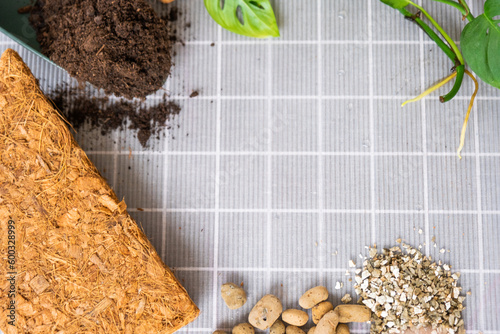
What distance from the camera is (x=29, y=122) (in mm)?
1004

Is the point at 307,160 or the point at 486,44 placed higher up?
the point at 486,44

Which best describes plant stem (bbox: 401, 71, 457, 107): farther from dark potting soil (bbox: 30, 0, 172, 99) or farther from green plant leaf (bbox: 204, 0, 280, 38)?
dark potting soil (bbox: 30, 0, 172, 99)

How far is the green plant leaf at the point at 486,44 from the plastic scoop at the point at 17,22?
124 centimetres

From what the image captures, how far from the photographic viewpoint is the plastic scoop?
1.09 metres

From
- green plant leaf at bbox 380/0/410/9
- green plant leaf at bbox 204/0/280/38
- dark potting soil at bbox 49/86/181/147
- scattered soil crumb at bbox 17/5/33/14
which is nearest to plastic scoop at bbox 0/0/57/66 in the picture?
scattered soil crumb at bbox 17/5/33/14

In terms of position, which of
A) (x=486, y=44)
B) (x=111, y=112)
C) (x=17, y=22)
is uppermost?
(x=17, y=22)

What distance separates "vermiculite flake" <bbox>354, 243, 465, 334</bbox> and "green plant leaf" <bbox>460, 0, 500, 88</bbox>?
1.82 ft

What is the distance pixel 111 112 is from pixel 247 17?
52 centimetres

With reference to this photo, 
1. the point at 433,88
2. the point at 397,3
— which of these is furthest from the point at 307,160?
the point at 397,3

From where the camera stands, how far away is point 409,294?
3.53 ft

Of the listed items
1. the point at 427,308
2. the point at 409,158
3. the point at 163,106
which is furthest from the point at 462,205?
the point at 163,106

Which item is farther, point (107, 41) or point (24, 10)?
point (24, 10)

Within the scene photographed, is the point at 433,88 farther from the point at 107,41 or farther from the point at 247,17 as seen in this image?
the point at 107,41

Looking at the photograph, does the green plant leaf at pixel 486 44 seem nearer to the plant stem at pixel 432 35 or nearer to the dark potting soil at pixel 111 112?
the plant stem at pixel 432 35
